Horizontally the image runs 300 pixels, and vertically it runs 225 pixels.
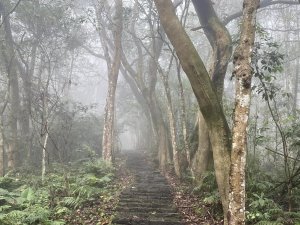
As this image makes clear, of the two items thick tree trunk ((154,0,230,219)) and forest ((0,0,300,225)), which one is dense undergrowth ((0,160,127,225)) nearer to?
forest ((0,0,300,225))

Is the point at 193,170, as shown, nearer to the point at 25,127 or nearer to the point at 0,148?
the point at 0,148

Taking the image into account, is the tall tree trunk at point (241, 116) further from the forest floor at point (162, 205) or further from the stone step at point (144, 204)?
the stone step at point (144, 204)

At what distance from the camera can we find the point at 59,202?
32.1 feet

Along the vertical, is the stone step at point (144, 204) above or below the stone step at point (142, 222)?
above

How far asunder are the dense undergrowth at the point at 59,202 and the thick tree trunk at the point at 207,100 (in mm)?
3087

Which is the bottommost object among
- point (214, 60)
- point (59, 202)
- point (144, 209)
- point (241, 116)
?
point (144, 209)

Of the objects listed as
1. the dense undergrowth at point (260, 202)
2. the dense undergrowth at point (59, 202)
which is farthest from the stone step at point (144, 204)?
the dense undergrowth at point (260, 202)

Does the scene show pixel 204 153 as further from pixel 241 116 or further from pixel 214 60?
pixel 241 116

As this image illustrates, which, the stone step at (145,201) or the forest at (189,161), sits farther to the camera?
the stone step at (145,201)

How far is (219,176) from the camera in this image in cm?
802

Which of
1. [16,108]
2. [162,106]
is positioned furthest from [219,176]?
[162,106]

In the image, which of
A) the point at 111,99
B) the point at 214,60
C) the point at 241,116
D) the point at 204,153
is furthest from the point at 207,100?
the point at 111,99

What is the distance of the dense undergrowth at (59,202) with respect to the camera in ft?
26.3

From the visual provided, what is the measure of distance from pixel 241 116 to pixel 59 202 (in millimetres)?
5829
